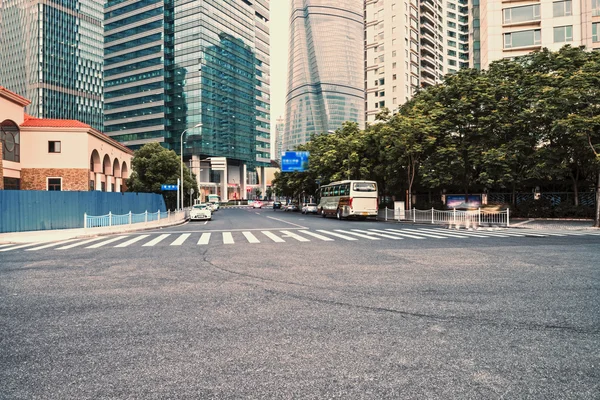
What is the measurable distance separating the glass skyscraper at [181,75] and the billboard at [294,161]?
156ft

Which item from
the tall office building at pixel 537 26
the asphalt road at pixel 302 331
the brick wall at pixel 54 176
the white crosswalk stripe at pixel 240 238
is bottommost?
the white crosswalk stripe at pixel 240 238

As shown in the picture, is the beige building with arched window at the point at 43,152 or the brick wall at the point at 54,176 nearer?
the beige building with arched window at the point at 43,152

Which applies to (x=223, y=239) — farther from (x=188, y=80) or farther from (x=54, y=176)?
(x=188, y=80)

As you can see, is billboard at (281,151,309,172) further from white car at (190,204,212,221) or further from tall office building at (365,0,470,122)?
tall office building at (365,0,470,122)

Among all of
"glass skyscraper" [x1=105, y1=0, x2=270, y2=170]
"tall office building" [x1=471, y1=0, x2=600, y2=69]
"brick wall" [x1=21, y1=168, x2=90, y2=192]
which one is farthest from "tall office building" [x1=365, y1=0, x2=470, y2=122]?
"brick wall" [x1=21, y1=168, x2=90, y2=192]

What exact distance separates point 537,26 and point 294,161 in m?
31.8

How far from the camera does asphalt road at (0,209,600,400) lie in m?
3.24

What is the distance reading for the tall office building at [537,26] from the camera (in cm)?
4044

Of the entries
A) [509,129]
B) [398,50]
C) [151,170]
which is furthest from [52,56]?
[509,129]

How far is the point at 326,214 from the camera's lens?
40.3 meters

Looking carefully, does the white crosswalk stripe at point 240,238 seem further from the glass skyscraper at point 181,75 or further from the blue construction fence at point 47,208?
the glass skyscraper at point 181,75

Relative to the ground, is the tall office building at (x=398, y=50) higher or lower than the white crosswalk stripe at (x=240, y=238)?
higher

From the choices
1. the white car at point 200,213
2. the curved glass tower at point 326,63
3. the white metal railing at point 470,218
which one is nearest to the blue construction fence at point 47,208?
the white car at point 200,213

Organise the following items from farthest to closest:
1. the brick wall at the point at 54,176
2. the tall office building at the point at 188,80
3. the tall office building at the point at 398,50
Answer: the tall office building at the point at 188,80 < the tall office building at the point at 398,50 < the brick wall at the point at 54,176
